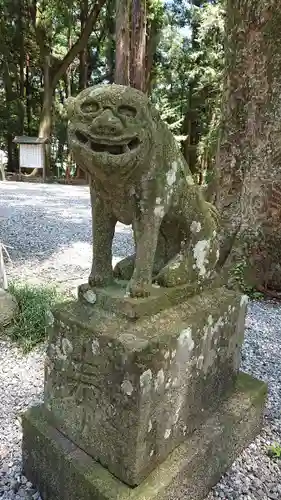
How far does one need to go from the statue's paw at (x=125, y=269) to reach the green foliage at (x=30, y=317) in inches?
41.7

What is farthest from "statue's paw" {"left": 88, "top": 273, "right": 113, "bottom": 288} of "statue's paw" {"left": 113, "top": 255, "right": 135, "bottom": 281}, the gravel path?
the gravel path

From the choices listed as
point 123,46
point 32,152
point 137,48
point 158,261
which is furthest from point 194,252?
point 32,152

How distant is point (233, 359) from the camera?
1.97 m

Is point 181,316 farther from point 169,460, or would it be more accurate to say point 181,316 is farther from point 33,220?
point 33,220

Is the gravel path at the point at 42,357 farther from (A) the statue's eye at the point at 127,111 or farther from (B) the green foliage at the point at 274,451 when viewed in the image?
(A) the statue's eye at the point at 127,111

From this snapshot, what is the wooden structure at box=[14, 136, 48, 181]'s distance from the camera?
14281mm

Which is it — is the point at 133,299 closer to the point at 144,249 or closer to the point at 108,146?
the point at 144,249

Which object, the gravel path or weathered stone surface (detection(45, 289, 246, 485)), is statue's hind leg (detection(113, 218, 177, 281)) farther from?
the gravel path

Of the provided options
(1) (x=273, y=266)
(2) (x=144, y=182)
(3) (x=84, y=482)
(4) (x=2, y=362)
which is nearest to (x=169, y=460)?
(3) (x=84, y=482)

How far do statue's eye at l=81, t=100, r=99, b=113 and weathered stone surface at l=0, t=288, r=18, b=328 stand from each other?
6.67 feet

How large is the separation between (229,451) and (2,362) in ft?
5.22

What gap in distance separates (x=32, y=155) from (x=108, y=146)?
46.5ft

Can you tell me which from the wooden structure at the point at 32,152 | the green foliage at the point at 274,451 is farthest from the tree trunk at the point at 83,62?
the green foliage at the point at 274,451

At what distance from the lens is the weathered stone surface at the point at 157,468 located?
1.42 m
